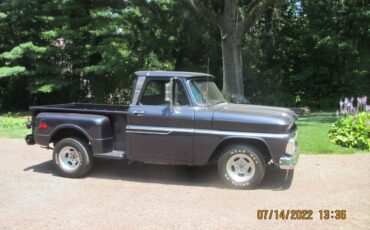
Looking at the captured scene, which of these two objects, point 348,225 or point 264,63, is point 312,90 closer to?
point 264,63

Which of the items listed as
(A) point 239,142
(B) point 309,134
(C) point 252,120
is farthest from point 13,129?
(C) point 252,120

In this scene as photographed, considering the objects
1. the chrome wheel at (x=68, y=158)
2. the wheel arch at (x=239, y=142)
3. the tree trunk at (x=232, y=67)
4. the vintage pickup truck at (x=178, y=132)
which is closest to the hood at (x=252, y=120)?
the vintage pickup truck at (x=178, y=132)

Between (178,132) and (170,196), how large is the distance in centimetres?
108

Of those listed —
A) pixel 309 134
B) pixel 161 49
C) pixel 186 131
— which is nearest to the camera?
pixel 186 131

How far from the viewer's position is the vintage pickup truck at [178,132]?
6.95 m

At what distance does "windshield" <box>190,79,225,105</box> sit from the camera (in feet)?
24.3

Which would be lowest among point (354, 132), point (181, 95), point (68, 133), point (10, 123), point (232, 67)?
point (10, 123)

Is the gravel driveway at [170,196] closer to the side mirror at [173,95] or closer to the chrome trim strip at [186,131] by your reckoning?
the chrome trim strip at [186,131]

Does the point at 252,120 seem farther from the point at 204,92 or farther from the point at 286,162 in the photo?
the point at 204,92

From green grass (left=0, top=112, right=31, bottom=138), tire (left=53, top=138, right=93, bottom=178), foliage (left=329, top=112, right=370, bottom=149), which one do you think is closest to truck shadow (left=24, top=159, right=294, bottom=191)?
tire (left=53, top=138, right=93, bottom=178)

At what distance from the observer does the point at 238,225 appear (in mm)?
5469

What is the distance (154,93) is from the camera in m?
7.56

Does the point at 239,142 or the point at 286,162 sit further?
the point at 239,142

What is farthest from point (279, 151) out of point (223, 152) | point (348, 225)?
point (348, 225)
